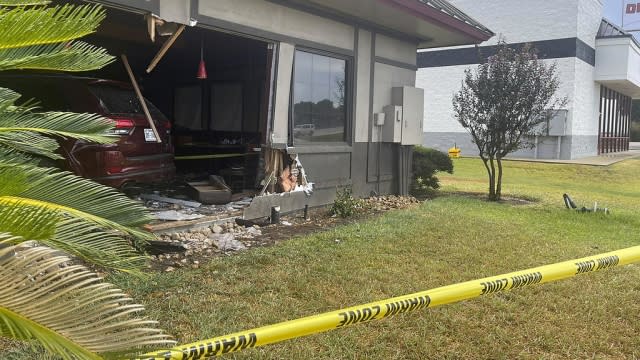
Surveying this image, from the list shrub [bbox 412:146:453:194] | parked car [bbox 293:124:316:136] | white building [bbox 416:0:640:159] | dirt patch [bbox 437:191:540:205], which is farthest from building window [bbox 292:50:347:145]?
white building [bbox 416:0:640:159]

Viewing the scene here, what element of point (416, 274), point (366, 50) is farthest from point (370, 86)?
point (416, 274)

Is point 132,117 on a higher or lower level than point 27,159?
higher

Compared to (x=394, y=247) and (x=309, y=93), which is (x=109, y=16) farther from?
(x=394, y=247)

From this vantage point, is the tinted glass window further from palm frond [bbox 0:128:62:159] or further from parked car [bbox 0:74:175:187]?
palm frond [bbox 0:128:62:159]

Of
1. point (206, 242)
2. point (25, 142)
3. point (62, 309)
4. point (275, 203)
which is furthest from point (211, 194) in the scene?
point (62, 309)

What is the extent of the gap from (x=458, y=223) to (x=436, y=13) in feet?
11.8

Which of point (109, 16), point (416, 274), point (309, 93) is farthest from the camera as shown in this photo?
point (309, 93)

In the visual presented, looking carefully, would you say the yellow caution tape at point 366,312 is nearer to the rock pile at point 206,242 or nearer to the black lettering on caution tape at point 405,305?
the black lettering on caution tape at point 405,305

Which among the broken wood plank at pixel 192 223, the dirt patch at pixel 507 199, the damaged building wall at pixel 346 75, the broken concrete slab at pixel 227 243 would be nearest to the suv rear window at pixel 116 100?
the damaged building wall at pixel 346 75

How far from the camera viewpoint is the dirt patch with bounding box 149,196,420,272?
5.31 m

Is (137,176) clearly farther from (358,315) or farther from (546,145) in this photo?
(546,145)

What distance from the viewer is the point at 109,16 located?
6617mm

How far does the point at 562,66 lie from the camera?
870 inches

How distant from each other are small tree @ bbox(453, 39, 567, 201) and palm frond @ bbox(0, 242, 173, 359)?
31.5 feet
